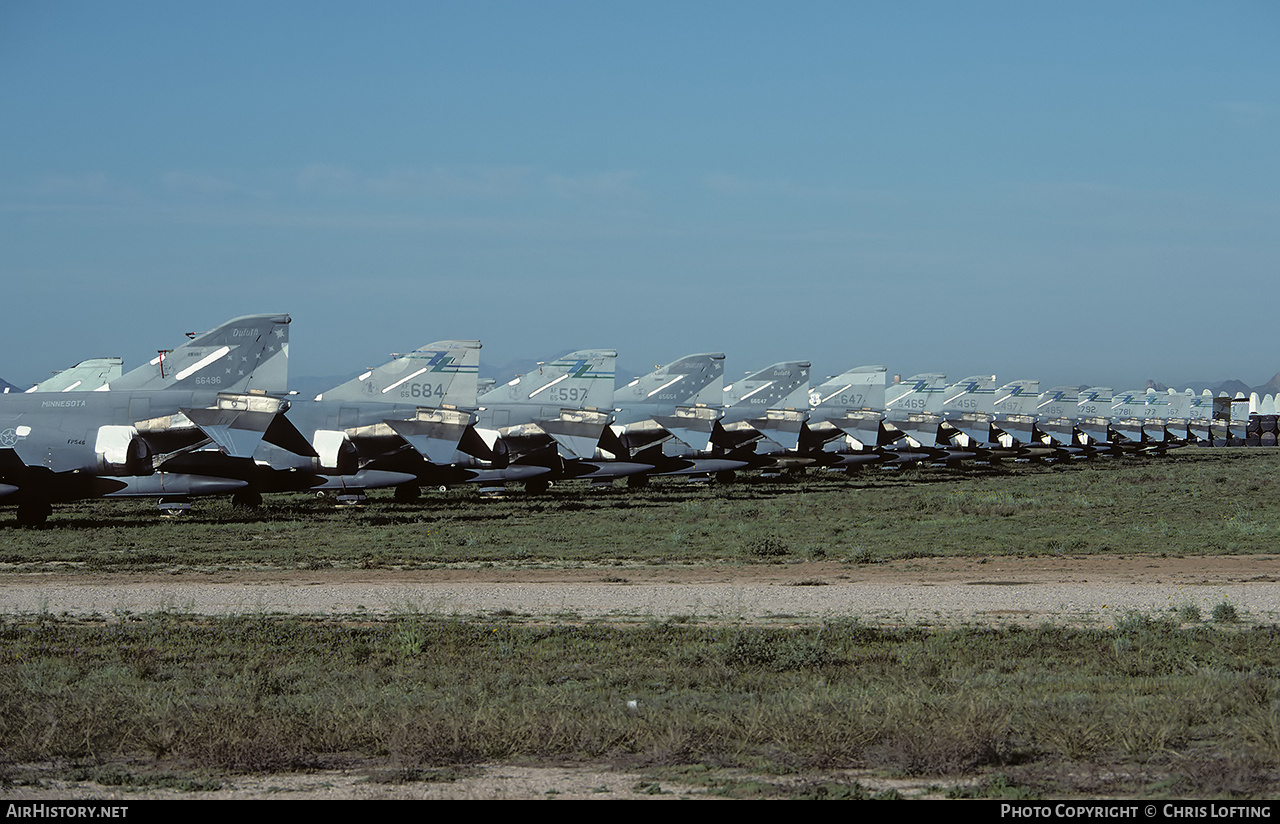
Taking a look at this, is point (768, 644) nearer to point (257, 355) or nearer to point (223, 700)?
point (223, 700)

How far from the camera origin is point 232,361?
38250 mm

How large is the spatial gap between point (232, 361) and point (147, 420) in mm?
3143

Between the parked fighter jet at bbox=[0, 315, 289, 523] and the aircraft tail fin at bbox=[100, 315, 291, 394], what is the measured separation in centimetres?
3

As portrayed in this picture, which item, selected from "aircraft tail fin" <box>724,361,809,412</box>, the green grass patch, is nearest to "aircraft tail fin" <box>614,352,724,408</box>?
"aircraft tail fin" <box>724,361,809,412</box>

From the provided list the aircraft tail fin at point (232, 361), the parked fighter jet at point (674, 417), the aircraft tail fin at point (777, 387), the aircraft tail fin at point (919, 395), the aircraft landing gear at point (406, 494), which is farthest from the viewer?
the aircraft tail fin at point (919, 395)

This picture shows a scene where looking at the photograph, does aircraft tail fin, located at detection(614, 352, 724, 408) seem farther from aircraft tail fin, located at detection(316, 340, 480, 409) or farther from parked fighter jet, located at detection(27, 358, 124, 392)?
parked fighter jet, located at detection(27, 358, 124, 392)

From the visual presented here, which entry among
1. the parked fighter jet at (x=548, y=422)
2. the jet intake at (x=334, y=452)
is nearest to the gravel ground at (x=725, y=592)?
the jet intake at (x=334, y=452)

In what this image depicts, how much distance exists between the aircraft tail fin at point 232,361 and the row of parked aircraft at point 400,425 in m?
0.04

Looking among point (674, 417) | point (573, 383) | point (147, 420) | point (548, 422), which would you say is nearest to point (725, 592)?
point (147, 420)

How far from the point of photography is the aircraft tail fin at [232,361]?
3800cm

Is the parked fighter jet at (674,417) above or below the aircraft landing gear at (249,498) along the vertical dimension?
above

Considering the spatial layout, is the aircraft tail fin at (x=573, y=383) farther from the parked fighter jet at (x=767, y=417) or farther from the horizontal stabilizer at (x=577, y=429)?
the parked fighter jet at (x=767, y=417)

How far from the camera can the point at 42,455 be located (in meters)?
34.9

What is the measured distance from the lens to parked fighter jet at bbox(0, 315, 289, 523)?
34.8m
